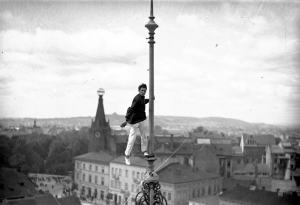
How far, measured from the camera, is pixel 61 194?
10.0 meters

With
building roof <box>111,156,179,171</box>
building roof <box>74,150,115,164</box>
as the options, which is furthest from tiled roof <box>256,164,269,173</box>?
building roof <box>74,150,115,164</box>

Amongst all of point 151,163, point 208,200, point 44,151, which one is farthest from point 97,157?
point 151,163

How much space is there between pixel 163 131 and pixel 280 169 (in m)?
4.51

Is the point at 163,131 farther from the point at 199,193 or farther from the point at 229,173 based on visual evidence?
the point at 229,173

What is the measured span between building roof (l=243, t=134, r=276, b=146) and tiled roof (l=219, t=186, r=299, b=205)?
1562mm

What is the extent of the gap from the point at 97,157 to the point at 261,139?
16.6ft

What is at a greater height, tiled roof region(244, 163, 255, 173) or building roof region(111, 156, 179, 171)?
building roof region(111, 156, 179, 171)

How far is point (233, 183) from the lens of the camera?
1026 cm

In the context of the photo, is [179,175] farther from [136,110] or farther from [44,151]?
[136,110]

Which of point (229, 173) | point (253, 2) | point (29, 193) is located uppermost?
point (253, 2)

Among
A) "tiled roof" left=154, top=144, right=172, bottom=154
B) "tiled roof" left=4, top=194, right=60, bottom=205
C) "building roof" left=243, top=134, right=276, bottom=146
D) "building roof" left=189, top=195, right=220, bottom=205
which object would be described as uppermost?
"building roof" left=243, top=134, right=276, bottom=146

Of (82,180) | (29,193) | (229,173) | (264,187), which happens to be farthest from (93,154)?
(264,187)

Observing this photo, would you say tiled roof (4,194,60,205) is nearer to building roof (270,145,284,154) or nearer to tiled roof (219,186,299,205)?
tiled roof (219,186,299,205)

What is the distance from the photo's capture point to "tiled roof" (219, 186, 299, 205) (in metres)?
9.47
